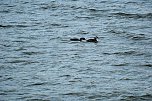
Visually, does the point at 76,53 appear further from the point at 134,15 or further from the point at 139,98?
the point at 134,15

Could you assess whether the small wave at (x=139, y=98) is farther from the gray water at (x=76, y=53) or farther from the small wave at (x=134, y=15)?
the small wave at (x=134, y=15)

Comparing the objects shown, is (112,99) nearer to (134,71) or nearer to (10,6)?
(134,71)

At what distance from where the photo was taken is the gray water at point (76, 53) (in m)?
15.1

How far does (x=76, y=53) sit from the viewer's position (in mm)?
19594

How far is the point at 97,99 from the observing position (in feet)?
47.5

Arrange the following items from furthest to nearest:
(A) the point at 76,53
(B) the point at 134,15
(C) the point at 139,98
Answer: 1. (B) the point at 134,15
2. (A) the point at 76,53
3. (C) the point at 139,98

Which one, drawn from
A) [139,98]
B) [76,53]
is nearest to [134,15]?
[76,53]

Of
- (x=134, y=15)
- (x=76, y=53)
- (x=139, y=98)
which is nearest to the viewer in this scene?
(x=139, y=98)

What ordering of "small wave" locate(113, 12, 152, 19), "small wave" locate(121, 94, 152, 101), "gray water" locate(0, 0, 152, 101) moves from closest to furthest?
"small wave" locate(121, 94, 152, 101), "gray water" locate(0, 0, 152, 101), "small wave" locate(113, 12, 152, 19)

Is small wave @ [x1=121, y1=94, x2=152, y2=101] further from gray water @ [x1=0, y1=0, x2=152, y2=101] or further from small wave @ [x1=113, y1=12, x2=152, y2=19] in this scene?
small wave @ [x1=113, y1=12, x2=152, y2=19]

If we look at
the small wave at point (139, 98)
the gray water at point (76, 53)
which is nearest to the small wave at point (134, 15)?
the gray water at point (76, 53)

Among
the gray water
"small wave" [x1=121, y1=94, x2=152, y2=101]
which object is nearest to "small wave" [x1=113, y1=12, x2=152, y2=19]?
the gray water

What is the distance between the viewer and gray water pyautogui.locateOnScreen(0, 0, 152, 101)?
596 inches

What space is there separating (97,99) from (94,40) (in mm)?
7108
